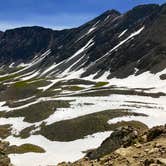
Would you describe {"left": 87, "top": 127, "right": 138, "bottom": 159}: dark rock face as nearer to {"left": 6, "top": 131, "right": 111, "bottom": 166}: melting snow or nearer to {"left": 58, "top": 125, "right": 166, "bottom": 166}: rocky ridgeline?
{"left": 58, "top": 125, "right": 166, "bottom": 166}: rocky ridgeline

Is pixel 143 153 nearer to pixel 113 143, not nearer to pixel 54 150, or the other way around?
pixel 113 143

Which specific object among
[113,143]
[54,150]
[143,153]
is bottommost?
[143,153]

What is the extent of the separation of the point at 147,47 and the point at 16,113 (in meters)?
105

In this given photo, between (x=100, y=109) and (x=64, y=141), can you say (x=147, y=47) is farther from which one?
(x=64, y=141)

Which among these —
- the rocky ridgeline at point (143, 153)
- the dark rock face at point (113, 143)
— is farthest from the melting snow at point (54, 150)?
the rocky ridgeline at point (143, 153)

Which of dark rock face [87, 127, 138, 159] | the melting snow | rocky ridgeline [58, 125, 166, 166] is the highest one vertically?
the melting snow

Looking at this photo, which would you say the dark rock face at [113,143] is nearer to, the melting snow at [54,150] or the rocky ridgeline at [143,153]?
the rocky ridgeline at [143,153]

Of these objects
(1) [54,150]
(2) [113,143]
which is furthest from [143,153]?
(1) [54,150]

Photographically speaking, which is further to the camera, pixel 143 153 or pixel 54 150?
pixel 54 150

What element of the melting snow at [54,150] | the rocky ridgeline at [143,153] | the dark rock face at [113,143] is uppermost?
the melting snow at [54,150]

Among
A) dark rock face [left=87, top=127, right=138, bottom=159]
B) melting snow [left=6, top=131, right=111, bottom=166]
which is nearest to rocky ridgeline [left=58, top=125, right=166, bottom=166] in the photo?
dark rock face [left=87, top=127, right=138, bottom=159]

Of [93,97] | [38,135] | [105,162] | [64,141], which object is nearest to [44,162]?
[64,141]

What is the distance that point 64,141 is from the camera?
6912cm

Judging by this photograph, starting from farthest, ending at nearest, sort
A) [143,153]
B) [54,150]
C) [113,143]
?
1. [54,150]
2. [113,143]
3. [143,153]
